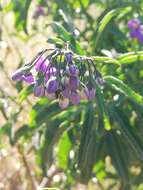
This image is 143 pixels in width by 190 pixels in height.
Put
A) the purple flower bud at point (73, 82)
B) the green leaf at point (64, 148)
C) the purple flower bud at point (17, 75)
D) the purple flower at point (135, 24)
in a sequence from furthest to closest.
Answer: the purple flower at point (135, 24) → the green leaf at point (64, 148) → the purple flower bud at point (17, 75) → the purple flower bud at point (73, 82)

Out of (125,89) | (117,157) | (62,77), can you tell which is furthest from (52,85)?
(117,157)

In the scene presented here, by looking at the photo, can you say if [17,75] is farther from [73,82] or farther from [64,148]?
[64,148]

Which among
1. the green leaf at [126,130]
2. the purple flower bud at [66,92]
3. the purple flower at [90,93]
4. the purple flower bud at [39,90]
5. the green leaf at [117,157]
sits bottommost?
the green leaf at [117,157]

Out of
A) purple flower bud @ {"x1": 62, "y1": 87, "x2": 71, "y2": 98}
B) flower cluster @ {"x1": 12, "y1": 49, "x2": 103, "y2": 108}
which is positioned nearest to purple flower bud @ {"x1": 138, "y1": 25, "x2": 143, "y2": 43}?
flower cluster @ {"x1": 12, "y1": 49, "x2": 103, "y2": 108}

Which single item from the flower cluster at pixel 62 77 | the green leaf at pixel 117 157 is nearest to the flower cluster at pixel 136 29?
the green leaf at pixel 117 157

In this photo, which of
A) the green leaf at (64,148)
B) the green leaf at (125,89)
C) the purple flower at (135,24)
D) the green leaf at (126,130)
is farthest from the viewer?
the purple flower at (135,24)

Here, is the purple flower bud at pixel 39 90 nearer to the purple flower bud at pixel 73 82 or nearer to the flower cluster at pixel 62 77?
the flower cluster at pixel 62 77
